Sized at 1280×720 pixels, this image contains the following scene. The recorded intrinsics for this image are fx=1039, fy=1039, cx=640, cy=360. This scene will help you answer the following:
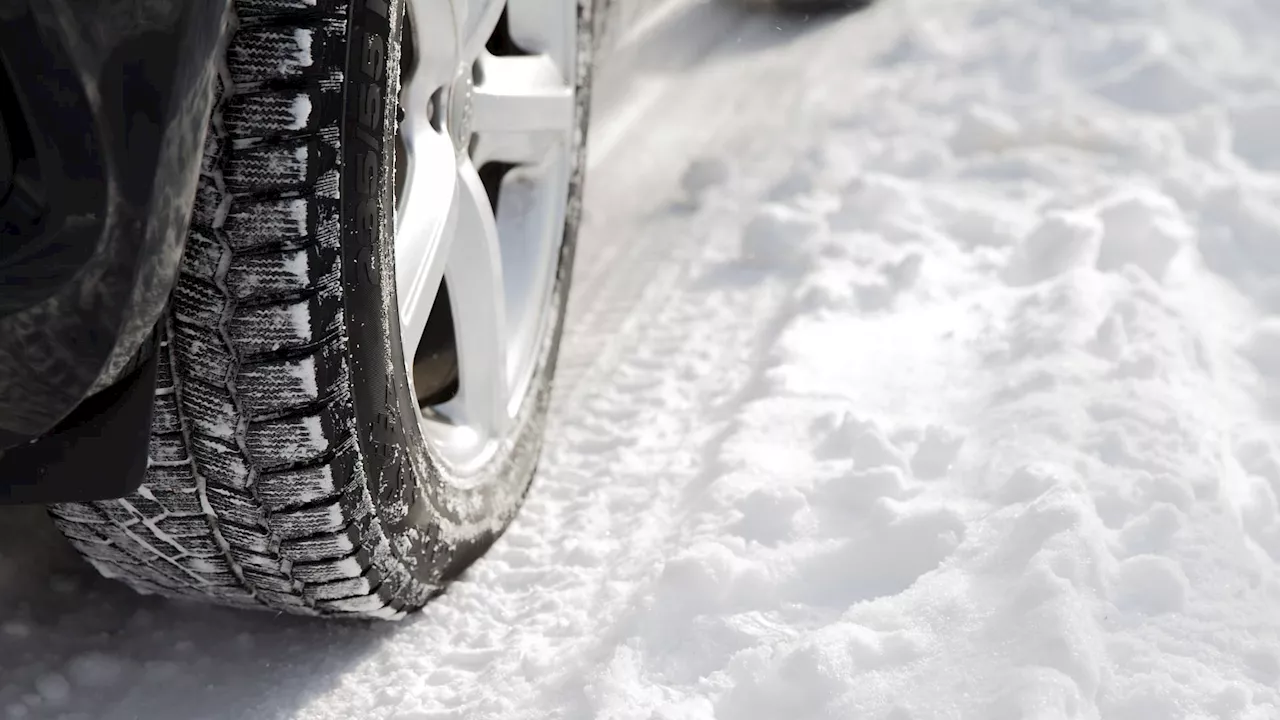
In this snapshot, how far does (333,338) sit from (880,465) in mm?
869

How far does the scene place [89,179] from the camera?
2.41 feet

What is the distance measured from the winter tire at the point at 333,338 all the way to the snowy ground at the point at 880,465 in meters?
0.13

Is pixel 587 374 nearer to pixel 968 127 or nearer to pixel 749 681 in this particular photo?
pixel 749 681

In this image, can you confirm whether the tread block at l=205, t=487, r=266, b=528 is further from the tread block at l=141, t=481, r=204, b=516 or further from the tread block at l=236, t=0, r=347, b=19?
the tread block at l=236, t=0, r=347, b=19

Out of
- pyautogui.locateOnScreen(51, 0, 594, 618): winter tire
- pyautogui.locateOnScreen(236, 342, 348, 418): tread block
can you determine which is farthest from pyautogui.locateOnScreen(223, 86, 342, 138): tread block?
pyautogui.locateOnScreen(236, 342, 348, 418): tread block

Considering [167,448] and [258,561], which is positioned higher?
[167,448]

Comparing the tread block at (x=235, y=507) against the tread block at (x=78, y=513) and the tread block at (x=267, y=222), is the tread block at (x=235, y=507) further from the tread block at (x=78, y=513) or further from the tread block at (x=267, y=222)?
the tread block at (x=267, y=222)

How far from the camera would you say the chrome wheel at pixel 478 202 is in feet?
4.16

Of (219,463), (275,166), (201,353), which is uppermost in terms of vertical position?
(275,166)

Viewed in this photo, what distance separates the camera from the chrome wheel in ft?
4.16

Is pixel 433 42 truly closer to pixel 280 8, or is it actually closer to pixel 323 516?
pixel 280 8

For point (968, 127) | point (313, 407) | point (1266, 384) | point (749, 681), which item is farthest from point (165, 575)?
point (968, 127)

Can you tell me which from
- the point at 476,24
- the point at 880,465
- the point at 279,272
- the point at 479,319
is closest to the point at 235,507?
the point at 279,272

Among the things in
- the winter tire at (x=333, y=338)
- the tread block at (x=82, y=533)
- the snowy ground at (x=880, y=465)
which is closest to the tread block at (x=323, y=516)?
the winter tire at (x=333, y=338)
